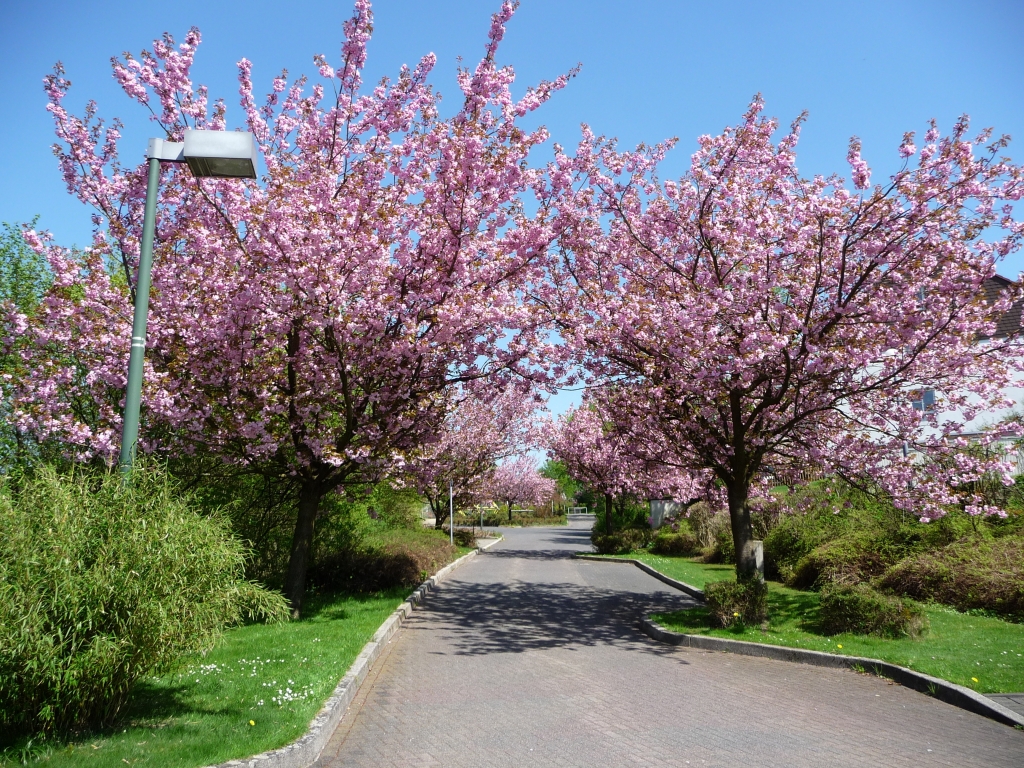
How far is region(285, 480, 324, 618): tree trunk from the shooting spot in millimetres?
11953

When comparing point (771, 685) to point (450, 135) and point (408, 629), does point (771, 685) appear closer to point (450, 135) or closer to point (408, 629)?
point (408, 629)

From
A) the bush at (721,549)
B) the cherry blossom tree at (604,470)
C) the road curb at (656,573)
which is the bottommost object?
the road curb at (656,573)

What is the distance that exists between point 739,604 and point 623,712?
195 inches

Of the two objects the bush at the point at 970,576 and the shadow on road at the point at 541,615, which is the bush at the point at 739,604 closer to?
the shadow on road at the point at 541,615

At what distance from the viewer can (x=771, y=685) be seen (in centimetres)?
783

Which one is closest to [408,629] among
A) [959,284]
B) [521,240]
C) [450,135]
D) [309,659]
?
[309,659]

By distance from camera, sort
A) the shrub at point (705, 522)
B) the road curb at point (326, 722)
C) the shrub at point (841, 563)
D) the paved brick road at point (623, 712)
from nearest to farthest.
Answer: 1. the road curb at point (326, 722)
2. the paved brick road at point (623, 712)
3. the shrub at point (841, 563)
4. the shrub at point (705, 522)

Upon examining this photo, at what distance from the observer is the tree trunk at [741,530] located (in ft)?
39.5

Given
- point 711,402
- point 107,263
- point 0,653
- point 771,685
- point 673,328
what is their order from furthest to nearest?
point 107,263
point 711,402
point 673,328
point 771,685
point 0,653

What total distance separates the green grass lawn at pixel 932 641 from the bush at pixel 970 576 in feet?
1.43

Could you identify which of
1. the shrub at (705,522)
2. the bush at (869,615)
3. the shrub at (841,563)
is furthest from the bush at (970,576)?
the shrub at (705,522)

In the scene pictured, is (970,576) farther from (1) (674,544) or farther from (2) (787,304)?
(1) (674,544)

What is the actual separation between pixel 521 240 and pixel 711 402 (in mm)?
4231

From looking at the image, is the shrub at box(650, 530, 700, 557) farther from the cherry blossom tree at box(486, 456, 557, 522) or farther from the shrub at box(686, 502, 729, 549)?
the cherry blossom tree at box(486, 456, 557, 522)
